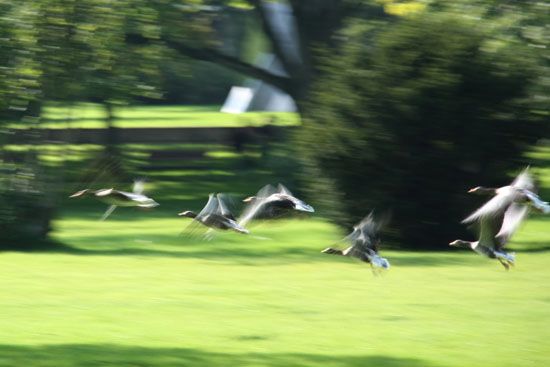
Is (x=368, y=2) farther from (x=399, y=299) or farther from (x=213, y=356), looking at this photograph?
(x=213, y=356)

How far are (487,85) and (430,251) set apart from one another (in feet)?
9.30

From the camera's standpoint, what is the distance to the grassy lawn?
11594 millimetres

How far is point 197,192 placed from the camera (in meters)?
35.0

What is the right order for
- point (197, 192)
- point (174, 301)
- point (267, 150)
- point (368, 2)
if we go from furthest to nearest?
1. point (267, 150)
2. point (197, 192)
3. point (368, 2)
4. point (174, 301)

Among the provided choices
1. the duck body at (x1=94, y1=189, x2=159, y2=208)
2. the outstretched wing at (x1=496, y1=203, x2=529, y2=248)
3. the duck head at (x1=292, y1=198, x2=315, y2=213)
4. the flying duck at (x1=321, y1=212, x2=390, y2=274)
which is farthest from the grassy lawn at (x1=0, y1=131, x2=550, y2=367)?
the outstretched wing at (x1=496, y1=203, x2=529, y2=248)

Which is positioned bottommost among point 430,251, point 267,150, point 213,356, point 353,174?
point 267,150

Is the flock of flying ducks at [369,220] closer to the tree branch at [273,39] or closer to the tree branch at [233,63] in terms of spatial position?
the tree branch at [233,63]

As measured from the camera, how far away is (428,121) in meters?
21.5

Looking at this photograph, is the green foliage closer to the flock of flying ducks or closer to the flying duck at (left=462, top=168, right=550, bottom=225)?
the flock of flying ducks

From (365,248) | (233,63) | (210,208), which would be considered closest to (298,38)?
(233,63)

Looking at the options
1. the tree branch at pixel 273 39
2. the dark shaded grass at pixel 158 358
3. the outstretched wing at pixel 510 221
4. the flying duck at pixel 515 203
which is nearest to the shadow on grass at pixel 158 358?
the dark shaded grass at pixel 158 358

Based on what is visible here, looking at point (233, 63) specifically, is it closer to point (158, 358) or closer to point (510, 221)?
point (158, 358)

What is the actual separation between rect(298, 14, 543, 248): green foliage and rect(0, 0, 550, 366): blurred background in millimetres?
32

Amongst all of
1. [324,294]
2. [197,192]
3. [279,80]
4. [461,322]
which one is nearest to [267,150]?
[197,192]
